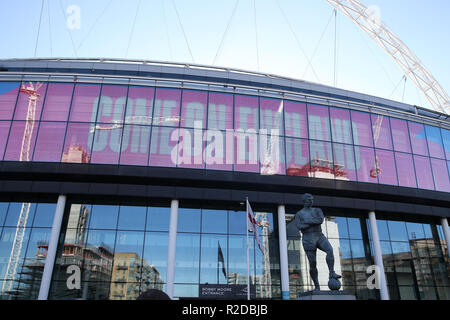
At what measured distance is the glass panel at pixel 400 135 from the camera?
93.4 feet

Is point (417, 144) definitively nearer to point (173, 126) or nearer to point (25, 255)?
point (173, 126)

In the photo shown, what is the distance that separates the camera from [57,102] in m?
24.7

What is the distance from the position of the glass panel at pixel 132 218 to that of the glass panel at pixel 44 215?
15.6 ft

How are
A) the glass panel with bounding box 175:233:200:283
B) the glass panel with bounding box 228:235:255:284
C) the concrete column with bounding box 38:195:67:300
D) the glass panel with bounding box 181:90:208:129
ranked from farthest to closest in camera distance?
the glass panel with bounding box 181:90:208:129, the glass panel with bounding box 228:235:255:284, the glass panel with bounding box 175:233:200:283, the concrete column with bounding box 38:195:67:300

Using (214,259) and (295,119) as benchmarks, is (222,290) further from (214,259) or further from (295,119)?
(295,119)

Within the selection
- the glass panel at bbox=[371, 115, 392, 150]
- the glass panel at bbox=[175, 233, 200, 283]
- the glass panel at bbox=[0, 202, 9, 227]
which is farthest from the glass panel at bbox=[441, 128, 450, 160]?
the glass panel at bbox=[0, 202, 9, 227]

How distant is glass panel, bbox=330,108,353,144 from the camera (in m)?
27.2

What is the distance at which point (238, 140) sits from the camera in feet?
83.3

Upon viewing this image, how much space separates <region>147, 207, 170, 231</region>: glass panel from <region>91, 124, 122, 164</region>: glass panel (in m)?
4.53

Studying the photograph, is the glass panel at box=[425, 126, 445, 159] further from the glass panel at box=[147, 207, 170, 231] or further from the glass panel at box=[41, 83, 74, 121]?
the glass panel at box=[41, 83, 74, 121]

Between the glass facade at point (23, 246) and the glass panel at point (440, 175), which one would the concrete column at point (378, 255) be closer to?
the glass panel at point (440, 175)

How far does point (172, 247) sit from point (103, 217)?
5.53 meters

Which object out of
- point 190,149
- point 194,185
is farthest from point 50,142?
point 194,185
